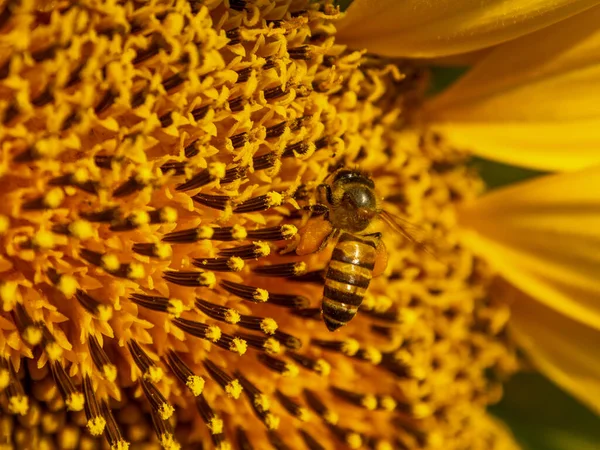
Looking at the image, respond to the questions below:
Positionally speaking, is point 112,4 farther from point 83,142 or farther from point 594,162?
point 594,162

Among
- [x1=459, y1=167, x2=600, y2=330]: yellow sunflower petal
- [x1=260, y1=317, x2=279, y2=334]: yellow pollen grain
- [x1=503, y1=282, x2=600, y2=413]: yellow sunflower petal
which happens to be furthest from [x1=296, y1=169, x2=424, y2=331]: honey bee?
[x1=503, y1=282, x2=600, y2=413]: yellow sunflower petal

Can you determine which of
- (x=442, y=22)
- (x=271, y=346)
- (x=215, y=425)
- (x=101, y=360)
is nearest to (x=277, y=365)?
(x=271, y=346)

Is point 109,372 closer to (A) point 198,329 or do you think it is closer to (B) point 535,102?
(A) point 198,329

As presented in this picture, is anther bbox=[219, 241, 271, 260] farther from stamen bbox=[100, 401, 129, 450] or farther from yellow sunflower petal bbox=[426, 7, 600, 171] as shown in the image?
yellow sunflower petal bbox=[426, 7, 600, 171]

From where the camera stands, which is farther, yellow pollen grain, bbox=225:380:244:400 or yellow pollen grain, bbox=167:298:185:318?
yellow pollen grain, bbox=225:380:244:400

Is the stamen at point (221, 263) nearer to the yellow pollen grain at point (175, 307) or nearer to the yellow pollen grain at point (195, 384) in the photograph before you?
the yellow pollen grain at point (175, 307)
